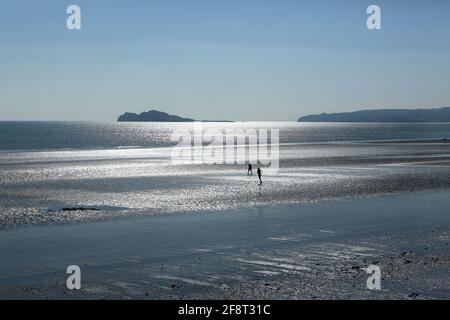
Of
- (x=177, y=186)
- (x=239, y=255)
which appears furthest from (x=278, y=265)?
(x=177, y=186)

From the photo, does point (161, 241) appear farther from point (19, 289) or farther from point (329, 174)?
point (329, 174)

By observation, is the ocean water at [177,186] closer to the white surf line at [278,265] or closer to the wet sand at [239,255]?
the wet sand at [239,255]

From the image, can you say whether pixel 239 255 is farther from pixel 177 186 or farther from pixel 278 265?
pixel 177 186

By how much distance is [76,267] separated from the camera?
1777 centimetres

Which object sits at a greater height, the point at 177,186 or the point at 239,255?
the point at 177,186

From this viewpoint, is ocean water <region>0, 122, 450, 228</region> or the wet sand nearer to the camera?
the wet sand

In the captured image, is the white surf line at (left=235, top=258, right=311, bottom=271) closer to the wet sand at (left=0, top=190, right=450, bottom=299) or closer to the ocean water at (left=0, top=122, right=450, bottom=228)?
the wet sand at (left=0, top=190, right=450, bottom=299)

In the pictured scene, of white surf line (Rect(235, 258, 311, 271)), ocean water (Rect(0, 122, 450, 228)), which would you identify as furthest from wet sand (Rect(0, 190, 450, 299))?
ocean water (Rect(0, 122, 450, 228))

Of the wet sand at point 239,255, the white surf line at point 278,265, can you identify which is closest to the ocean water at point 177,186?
the wet sand at point 239,255

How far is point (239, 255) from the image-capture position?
19.4 metres

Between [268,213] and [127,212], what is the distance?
735 centimetres

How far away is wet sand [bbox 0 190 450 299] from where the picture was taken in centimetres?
1534

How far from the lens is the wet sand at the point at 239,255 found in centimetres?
1534
